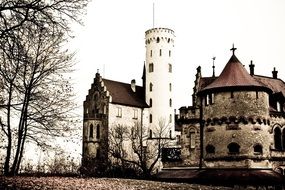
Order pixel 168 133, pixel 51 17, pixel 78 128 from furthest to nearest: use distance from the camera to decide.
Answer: pixel 168 133 < pixel 78 128 < pixel 51 17

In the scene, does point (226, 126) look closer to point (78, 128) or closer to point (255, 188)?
point (255, 188)

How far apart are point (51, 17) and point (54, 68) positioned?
10376 mm

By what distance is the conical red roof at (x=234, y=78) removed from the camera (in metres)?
37.1

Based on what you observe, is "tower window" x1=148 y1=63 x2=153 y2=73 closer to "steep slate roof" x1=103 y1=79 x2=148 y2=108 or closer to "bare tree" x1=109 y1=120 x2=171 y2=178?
"steep slate roof" x1=103 y1=79 x2=148 y2=108

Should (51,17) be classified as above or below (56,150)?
above

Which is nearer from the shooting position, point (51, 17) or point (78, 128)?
point (51, 17)

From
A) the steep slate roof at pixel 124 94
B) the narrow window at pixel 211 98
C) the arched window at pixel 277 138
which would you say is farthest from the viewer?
the steep slate roof at pixel 124 94

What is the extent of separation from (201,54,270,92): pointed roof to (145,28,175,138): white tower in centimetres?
3413

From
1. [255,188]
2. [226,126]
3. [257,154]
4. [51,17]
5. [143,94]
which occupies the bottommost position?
[255,188]

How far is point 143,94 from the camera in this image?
7700 cm

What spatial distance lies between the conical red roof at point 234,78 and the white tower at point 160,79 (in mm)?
34131

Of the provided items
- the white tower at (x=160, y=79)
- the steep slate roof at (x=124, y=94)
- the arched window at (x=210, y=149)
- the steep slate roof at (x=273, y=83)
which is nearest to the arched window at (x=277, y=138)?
the steep slate roof at (x=273, y=83)

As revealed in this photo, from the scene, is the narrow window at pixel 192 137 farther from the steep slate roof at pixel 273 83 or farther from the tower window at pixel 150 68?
the tower window at pixel 150 68

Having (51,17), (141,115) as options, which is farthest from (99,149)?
(51,17)
